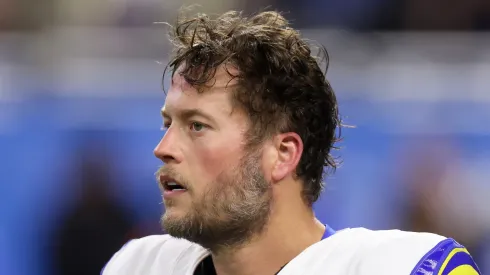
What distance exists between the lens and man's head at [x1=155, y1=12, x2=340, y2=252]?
173cm

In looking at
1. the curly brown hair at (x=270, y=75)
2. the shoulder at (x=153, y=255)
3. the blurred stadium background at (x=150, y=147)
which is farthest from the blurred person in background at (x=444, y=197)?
the shoulder at (x=153, y=255)

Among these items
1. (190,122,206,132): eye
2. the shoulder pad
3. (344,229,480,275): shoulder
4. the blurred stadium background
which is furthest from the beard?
the blurred stadium background

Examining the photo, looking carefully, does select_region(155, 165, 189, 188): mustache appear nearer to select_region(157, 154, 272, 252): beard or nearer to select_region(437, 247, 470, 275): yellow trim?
select_region(157, 154, 272, 252): beard

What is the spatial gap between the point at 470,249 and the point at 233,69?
6.67 ft

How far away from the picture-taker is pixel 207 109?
1.73m

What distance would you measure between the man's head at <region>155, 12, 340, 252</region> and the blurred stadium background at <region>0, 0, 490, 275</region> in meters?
1.56

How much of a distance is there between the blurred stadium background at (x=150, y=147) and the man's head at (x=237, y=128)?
156 centimetres

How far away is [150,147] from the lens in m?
3.49

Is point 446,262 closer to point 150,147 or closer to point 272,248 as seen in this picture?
point 272,248

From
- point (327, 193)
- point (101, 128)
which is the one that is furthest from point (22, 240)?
point (327, 193)

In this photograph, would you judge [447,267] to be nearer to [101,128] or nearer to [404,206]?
[404,206]

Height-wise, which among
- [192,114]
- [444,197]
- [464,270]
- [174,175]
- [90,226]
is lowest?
[90,226]

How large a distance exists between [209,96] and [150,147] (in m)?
1.77

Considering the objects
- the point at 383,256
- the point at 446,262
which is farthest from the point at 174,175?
the point at 446,262
